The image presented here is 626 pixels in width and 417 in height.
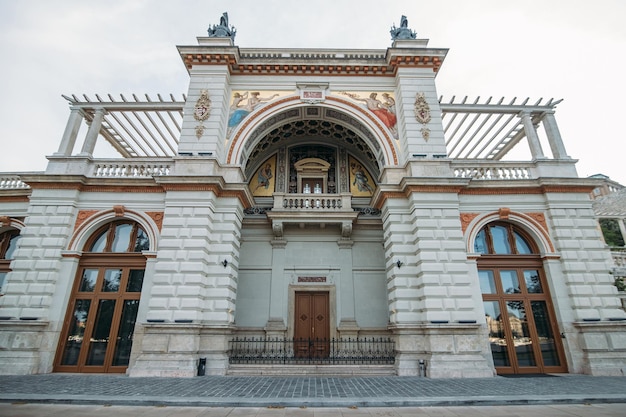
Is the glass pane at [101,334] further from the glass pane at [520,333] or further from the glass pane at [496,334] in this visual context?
the glass pane at [520,333]

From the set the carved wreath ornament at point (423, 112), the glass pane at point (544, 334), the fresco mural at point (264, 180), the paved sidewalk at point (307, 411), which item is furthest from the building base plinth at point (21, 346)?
the glass pane at point (544, 334)

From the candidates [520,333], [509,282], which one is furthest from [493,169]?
[520,333]

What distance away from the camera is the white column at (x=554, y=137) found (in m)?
15.3

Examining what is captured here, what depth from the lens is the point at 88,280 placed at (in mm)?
13930

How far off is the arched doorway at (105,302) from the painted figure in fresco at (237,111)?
6.64 meters

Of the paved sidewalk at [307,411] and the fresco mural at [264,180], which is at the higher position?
the fresco mural at [264,180]

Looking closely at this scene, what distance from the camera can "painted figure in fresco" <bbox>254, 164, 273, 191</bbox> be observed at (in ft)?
60.5

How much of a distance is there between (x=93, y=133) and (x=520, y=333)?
835 inches

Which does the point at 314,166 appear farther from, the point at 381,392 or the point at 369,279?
the point at 381,392

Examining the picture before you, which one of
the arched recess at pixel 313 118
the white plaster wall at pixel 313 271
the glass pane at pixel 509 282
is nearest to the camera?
the glass pane at pixel 509 282

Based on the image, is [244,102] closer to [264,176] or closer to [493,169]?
[264,176]

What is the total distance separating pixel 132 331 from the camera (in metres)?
13.2

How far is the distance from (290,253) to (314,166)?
17.5 ft

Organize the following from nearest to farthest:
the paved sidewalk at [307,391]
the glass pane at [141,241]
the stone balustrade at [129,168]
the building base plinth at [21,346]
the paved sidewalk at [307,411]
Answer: the paved sidewalk at [307,411], the paved sidewalk at [307,391], the building base plinth at [21,346], the glass pane at [141,241], the stone balustrade at [129,168]
